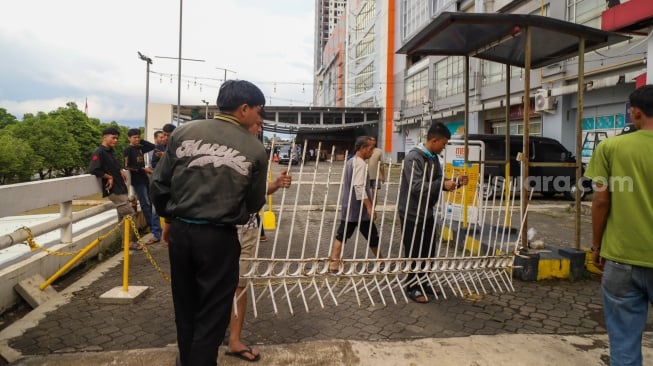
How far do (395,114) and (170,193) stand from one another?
3621 centimetres

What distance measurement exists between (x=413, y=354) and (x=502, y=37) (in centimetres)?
379

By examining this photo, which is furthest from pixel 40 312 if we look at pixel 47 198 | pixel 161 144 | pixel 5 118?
pixel 5 118

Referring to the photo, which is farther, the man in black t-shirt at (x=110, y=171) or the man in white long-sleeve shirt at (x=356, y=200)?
the man in black t-shirt at (x=110, y=171)

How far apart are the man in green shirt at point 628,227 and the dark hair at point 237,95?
2054mm

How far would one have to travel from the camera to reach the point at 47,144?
3400 centimetres

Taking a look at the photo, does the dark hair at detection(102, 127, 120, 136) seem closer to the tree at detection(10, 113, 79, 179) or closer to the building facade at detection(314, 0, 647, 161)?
the building facade at detection(314, 0, 647, 161)

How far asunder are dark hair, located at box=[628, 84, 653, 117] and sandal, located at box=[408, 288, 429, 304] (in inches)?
98.3

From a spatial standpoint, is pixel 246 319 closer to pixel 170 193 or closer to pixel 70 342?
pixel 70 342

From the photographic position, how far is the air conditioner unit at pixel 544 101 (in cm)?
1562


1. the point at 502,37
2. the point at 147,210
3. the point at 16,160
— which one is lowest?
the point at 147,210

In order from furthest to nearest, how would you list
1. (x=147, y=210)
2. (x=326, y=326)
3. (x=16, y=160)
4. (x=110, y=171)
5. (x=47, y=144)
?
1. (x=47, y=144)
2. (x=16, y=160)
3. (x=147, y=210)
4. (x=110, y=171)
5. (x=326, y=326)

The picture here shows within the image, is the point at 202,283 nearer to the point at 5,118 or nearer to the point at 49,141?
the point at 49,141

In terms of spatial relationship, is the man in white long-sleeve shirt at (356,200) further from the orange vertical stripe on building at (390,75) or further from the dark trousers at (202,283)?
the orange vertical stripe on building at (390,75)

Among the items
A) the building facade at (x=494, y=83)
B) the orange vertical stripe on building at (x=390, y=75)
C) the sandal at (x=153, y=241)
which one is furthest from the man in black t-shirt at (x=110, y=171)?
the orange vertical stripe on building at (x=390, y=75)
